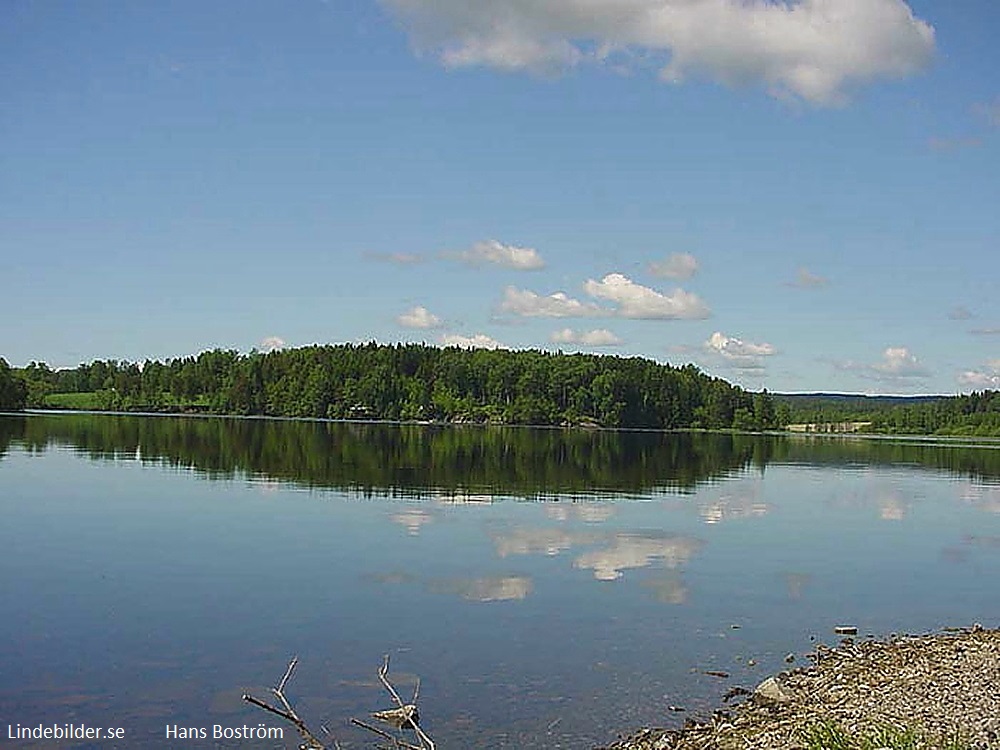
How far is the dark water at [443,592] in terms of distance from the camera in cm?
1808

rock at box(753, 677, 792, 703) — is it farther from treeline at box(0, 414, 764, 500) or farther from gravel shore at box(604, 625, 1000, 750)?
treeline at box(0, 414, 764, 500)

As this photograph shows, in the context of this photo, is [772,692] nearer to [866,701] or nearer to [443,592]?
[866,701]

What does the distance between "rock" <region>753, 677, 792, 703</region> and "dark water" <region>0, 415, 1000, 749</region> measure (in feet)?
2.68

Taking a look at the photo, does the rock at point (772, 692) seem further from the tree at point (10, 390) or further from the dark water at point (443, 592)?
the tree at point (10, 390)

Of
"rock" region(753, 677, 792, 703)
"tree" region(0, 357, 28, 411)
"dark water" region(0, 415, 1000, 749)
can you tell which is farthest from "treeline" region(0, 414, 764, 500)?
"tree" region(0, 357, 28, 411)

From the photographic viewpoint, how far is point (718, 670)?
2075 centimetres

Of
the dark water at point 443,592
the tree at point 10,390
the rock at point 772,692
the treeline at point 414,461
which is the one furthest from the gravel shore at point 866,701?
the tree at point 10,390

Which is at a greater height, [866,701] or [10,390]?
[10,390]

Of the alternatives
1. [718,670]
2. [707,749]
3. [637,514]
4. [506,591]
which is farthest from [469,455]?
[707,749]

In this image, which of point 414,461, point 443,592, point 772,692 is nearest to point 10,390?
point 414,461

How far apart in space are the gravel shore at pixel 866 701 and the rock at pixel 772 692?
0.02 meters

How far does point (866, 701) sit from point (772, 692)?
150cm

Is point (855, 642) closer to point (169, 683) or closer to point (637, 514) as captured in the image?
point (169, 683)

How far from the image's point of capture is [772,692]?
18.2 metres
